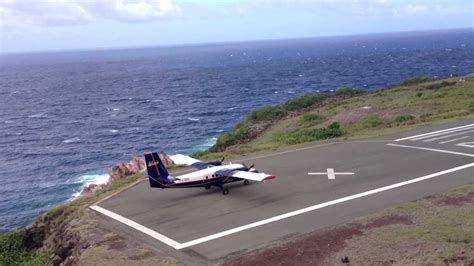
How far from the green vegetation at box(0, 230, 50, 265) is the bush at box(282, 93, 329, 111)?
50506mm

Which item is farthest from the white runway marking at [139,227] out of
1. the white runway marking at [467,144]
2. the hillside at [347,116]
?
the white runway marking at [467,144]

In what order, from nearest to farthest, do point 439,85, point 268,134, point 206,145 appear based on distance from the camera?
point 268,134, point 206,145, point 439,85

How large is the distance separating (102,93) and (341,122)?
95.5 m

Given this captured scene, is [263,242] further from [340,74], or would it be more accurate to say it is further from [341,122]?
[340,74]

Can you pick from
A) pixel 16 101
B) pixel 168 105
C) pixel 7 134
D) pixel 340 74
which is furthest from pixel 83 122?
pixel 340 74

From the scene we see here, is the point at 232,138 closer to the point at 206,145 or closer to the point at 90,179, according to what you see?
the point at 206,145

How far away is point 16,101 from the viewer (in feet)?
413

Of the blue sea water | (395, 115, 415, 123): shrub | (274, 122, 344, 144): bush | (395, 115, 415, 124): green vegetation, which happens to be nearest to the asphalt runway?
(274, 122, 344, 144): bush

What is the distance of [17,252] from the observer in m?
28.4

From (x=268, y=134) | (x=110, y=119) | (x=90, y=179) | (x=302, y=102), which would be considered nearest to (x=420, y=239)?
(x=268, y=134)

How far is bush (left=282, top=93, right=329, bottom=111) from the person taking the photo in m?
74.8

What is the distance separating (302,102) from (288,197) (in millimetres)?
51397

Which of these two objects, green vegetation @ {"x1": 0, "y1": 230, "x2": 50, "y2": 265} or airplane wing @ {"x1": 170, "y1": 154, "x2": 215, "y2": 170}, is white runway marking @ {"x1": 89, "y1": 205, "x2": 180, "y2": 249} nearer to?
green vegetation @ {"x1": 0, "y1": 230, "x2": 50, "y2": 265}

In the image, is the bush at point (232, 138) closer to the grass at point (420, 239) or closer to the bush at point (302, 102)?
the bush at point (302, 102)
